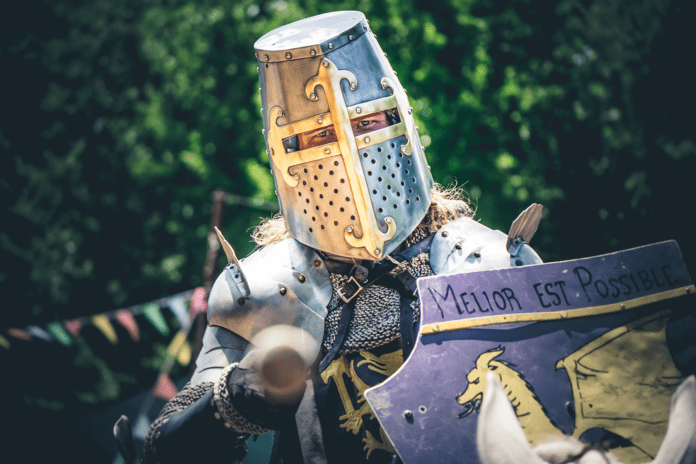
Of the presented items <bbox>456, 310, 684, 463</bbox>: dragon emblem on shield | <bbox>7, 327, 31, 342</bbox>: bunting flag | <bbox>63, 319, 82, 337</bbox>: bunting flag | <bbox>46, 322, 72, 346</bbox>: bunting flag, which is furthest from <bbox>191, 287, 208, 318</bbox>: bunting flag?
<bbox>456, 310, 684, 463</bbox>: dragon emblem on shield

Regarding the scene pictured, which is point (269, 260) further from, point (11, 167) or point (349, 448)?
point (11, 167)

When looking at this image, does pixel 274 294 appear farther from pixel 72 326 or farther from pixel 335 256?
pixel 72 326

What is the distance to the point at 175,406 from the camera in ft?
7.63

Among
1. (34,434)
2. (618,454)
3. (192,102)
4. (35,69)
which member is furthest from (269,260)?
(35,69)

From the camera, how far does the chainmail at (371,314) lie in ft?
7.50

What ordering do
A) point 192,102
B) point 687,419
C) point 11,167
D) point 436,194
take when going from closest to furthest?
point 687,419 → point 436,194 → point 11,167 → point 192,102

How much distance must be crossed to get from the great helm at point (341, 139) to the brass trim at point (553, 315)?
0.54 metres

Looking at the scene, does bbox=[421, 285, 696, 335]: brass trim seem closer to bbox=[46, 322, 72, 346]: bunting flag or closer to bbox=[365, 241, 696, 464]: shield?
bbox=[365, 241, 696, 464]: shield

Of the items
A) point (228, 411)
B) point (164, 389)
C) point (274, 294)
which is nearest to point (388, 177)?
point (274, 294)

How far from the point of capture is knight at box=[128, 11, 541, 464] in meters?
2.22

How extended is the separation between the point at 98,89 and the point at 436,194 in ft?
28.7

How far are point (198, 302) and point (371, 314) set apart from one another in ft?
11.4

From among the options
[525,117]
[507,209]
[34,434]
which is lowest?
[34,434]

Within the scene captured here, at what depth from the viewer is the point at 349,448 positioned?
7.13 feet
